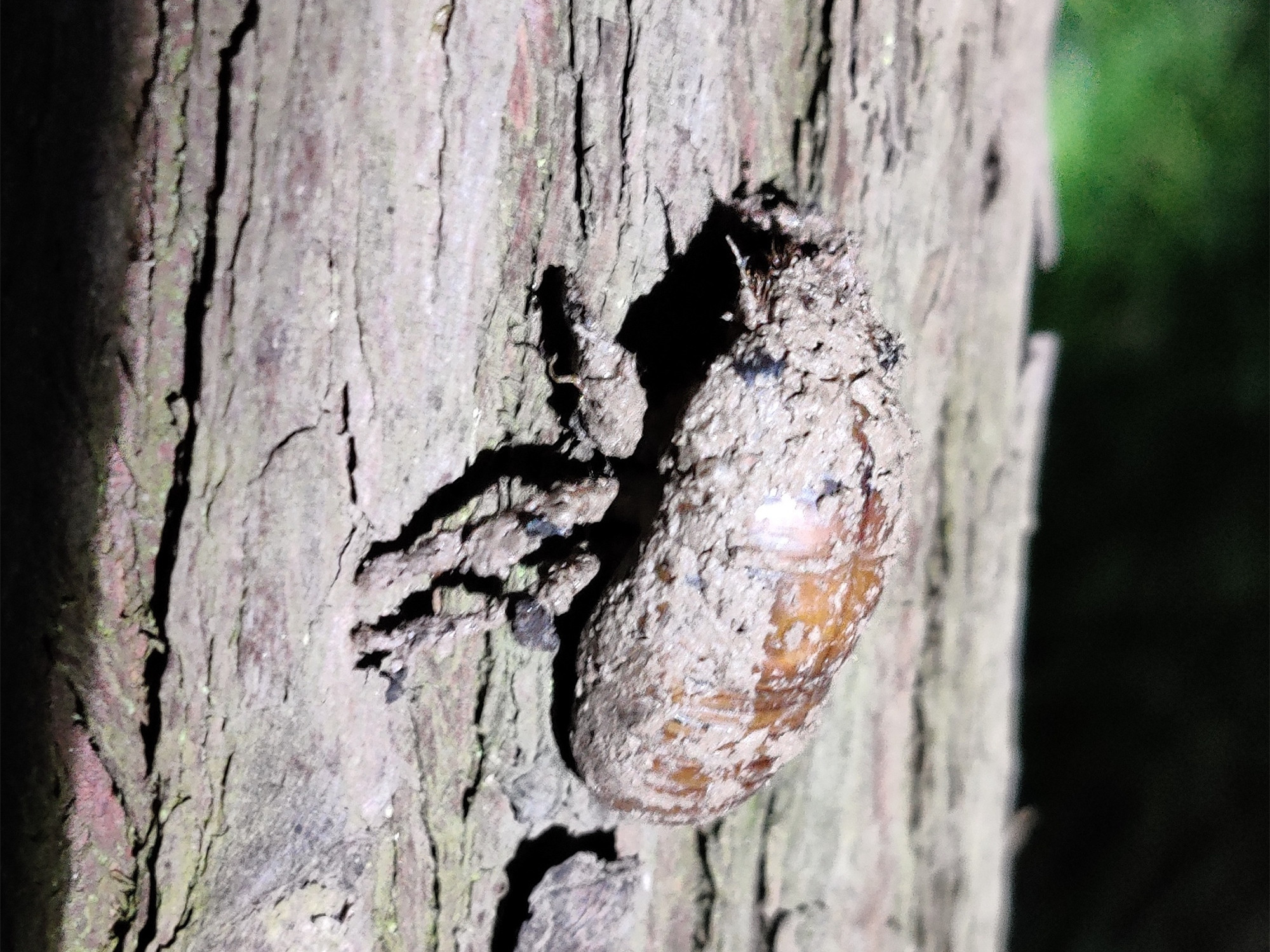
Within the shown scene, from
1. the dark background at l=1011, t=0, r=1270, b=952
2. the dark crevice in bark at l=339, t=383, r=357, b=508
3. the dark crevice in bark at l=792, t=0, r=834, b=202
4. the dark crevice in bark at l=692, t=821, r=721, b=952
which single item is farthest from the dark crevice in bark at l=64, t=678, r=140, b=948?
the dark background at l=1011, t=0, r=1270, b=952

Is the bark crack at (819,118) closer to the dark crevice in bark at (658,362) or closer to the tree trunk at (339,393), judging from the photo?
the tree trunk at (339,393)

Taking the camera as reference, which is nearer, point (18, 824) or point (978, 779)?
point (18, 824)

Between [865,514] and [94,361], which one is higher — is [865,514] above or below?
below

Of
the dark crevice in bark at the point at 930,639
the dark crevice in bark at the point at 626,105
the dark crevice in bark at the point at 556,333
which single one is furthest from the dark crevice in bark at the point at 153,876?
the dark crevice in bark at the point at 930,639

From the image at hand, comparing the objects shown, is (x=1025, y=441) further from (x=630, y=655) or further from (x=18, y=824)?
(x=18, y=824)

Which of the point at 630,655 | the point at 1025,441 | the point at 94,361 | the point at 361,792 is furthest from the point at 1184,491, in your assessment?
the point at 94,361

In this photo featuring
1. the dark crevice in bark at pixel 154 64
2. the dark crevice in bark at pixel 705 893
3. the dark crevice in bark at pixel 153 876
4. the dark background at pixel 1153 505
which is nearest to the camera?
the dark crevice in bark at pixel 154 64
